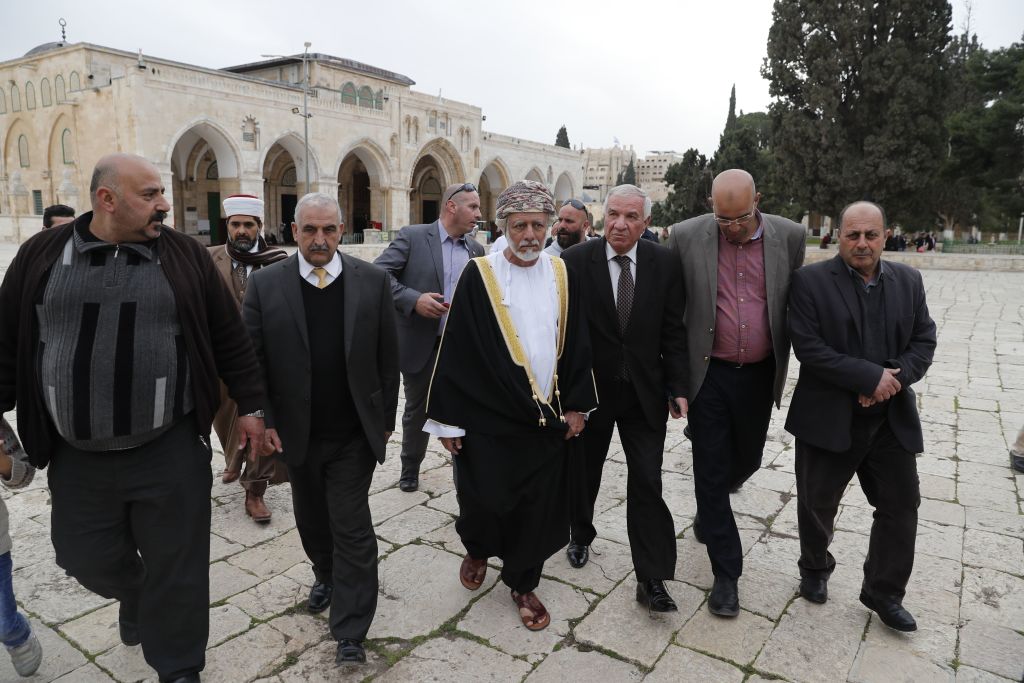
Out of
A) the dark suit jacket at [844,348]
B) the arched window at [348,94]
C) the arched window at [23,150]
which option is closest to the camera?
the dark suit jacket at [844,348]

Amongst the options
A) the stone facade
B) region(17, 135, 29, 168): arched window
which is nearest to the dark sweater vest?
the stone facade

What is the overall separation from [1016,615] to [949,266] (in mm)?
27803

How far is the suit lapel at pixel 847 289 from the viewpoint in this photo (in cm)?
292

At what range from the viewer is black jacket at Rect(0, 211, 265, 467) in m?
2.28

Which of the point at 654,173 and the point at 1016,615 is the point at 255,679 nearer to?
the point at 1016,615

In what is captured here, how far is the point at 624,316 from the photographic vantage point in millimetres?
3168

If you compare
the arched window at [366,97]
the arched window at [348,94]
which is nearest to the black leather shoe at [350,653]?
the arched window at [348,94]

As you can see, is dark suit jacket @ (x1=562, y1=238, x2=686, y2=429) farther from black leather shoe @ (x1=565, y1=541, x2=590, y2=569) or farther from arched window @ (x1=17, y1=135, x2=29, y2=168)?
arched window @ (x1=17, y1=135, x2=29, y2=168)

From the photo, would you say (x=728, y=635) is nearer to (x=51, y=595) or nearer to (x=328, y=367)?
(x=328, y=367)

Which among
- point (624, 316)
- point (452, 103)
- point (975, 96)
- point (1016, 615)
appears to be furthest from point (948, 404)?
point (975, 96)

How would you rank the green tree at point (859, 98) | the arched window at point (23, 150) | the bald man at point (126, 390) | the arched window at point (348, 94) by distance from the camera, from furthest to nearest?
the arched window at point (348, 94) → the arched window at point (23, 150) → the green tree at point (859, 98) → the bald man at point (126, 390)

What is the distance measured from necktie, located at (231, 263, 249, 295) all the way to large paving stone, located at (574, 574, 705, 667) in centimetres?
273

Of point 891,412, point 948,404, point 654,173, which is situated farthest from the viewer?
point 654,173

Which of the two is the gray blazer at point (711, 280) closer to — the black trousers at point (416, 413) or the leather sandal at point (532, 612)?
the leather sandal at point (532, 612)
